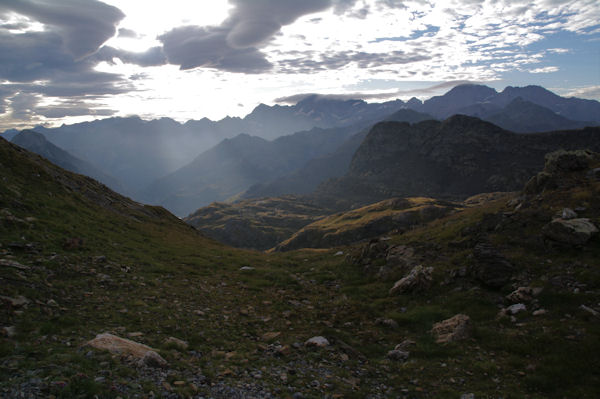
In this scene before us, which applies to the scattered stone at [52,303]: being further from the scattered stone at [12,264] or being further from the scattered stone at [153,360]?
the scattered stone at [153,360]

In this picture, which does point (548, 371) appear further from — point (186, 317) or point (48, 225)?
point (48, 225)

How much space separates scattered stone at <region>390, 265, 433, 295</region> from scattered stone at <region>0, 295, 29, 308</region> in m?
20.4

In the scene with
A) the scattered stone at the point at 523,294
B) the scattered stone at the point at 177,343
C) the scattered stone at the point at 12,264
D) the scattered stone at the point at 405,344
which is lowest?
the scattered stone at the point at 405,344

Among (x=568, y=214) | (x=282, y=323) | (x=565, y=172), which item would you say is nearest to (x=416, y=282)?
(x=282, y=323)

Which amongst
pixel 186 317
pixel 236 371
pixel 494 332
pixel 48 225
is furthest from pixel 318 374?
pixel 48 225

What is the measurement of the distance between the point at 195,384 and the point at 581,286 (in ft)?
61.3

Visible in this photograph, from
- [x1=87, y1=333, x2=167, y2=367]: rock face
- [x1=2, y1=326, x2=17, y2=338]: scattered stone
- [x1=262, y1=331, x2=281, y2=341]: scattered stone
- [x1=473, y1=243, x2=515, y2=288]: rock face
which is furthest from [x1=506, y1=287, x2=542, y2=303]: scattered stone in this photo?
[x1=2, y1=326, x2=17, y2=338]: scattered stone

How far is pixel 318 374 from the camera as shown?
38.8 feet

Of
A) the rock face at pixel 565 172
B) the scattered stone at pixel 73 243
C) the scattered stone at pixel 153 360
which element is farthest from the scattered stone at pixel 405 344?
the rock face at pixel 565 172

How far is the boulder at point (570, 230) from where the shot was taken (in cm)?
1852

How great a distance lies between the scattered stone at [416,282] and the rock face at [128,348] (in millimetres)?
16401

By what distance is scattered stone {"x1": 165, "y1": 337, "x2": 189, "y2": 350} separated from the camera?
12.2m

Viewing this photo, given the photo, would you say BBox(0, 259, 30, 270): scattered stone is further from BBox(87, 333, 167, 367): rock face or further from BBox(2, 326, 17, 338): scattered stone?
Result: BBox(87, 333, 167, 367): rock face

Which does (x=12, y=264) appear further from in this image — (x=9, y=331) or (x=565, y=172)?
(x=565, y=172)
